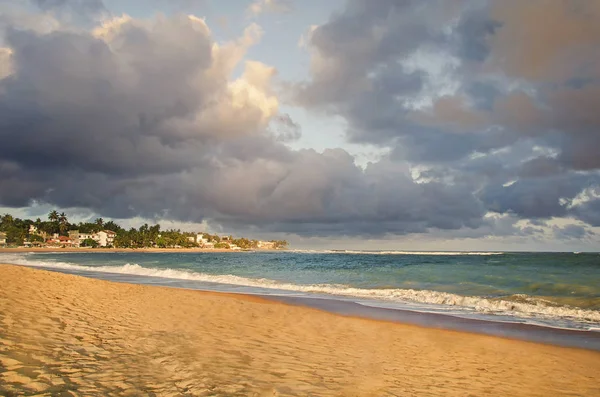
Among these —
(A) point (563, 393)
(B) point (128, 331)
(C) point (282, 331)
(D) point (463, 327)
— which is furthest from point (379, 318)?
(B) point (128, 331)

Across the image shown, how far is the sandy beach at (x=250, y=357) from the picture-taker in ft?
18.8

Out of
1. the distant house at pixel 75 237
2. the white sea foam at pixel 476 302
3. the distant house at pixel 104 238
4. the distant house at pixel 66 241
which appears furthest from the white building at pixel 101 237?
the white sea foam at pixel 476 302

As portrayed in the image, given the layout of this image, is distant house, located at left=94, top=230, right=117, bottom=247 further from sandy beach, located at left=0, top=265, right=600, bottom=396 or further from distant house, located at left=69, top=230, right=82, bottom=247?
sandy beach, located at left=0, top=265, right=600, bottom=396

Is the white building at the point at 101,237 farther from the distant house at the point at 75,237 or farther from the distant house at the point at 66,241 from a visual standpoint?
the distant house at the point at 66,241

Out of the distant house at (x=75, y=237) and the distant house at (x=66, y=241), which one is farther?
the distant house at (x=75, y=237)

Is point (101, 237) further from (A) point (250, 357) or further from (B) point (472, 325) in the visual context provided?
(A) point (250, 357)

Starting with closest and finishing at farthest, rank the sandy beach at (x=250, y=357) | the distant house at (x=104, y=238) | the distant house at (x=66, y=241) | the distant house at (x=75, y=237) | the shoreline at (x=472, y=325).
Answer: the sandy beach at (x=250, y=357) < the shoreline at (x=472, y=325) < the distant house at (x=66, y=241) < the distant house at (x=75, y=237) < the distant house at (x=104, y=238)

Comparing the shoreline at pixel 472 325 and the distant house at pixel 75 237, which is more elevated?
the distant house at pixel 75 237

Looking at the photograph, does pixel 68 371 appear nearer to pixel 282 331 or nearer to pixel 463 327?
pixel 282 331

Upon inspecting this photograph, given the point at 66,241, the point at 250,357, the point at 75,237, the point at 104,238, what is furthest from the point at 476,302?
the point at 104,238

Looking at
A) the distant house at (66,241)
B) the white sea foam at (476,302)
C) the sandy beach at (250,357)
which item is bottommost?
the white sea foam at (476,302)

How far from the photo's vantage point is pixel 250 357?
7.60 m

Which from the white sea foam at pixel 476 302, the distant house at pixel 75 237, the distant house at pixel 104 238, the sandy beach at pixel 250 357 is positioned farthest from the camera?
the distant house at pixel 104 238

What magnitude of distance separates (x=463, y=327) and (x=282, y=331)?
6.33m
